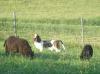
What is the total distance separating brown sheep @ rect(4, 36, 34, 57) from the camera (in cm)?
1582

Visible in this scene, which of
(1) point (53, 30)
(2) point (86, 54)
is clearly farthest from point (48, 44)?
(1) point (53, 30)

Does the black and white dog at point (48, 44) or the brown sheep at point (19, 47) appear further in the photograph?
the black and white dog at point (48, 44)

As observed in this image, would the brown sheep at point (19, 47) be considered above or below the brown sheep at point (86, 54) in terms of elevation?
above

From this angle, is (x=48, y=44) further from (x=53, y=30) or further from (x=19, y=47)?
(x=53, y=30)

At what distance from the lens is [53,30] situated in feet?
121

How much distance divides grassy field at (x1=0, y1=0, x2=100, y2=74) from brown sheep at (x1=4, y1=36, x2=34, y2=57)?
0.38 metres

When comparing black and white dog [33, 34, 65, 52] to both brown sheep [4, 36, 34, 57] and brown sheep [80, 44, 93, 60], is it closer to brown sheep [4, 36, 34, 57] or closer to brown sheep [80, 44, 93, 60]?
brown sheep [4, 36, 34, 57]

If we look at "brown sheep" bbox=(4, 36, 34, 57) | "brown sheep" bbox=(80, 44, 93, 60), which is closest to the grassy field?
"brown sheep" bbox=(80, 44, 93, 60)

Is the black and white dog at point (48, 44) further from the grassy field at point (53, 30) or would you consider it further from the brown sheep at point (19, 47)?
the brown sheep at point (19, 47)

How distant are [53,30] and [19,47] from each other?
20.7 meters

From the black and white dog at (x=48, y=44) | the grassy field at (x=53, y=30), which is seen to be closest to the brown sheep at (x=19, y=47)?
the grassy field at (x=53, y=30)

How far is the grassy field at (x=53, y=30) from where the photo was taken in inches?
491

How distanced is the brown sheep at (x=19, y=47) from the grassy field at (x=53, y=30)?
0.38 meters

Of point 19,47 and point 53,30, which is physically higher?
point 53,30
